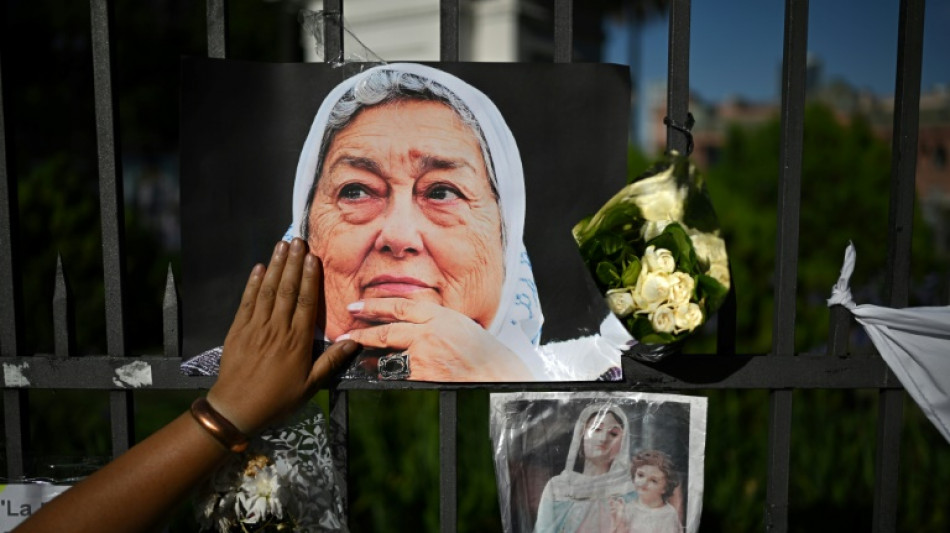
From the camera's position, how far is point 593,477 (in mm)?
1509

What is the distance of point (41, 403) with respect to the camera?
3.71 m

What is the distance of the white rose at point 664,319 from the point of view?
127 centimetres

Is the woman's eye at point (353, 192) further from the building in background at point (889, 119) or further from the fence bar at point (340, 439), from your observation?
the building in background at point (889, 119)

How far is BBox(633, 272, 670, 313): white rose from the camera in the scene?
126 cm

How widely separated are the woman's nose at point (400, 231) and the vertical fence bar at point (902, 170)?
97 centimetres

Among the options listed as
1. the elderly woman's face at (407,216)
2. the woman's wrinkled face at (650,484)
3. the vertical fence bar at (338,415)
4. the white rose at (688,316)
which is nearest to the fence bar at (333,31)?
the vertical fence bar at (338,415)

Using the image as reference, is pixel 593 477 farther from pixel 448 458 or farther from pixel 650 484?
pixel 448 458

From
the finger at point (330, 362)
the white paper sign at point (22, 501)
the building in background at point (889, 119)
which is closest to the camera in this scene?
the finger at point (330, 362)

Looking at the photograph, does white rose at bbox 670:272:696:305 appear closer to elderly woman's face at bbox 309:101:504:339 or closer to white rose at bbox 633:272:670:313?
white rose at bbox 633:272:670:313

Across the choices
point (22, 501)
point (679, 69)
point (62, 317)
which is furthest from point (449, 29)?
point (22, 501)

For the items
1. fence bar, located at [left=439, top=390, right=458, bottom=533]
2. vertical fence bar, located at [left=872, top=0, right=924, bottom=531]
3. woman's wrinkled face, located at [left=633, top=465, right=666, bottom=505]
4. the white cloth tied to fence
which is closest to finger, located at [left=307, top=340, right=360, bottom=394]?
fence bar, located at [left=439, top=390, right=458, bottom=533]

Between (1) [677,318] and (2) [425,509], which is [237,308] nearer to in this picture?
(1) [677,318]

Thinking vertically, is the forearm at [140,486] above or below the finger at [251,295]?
below

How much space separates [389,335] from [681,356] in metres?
0.59
